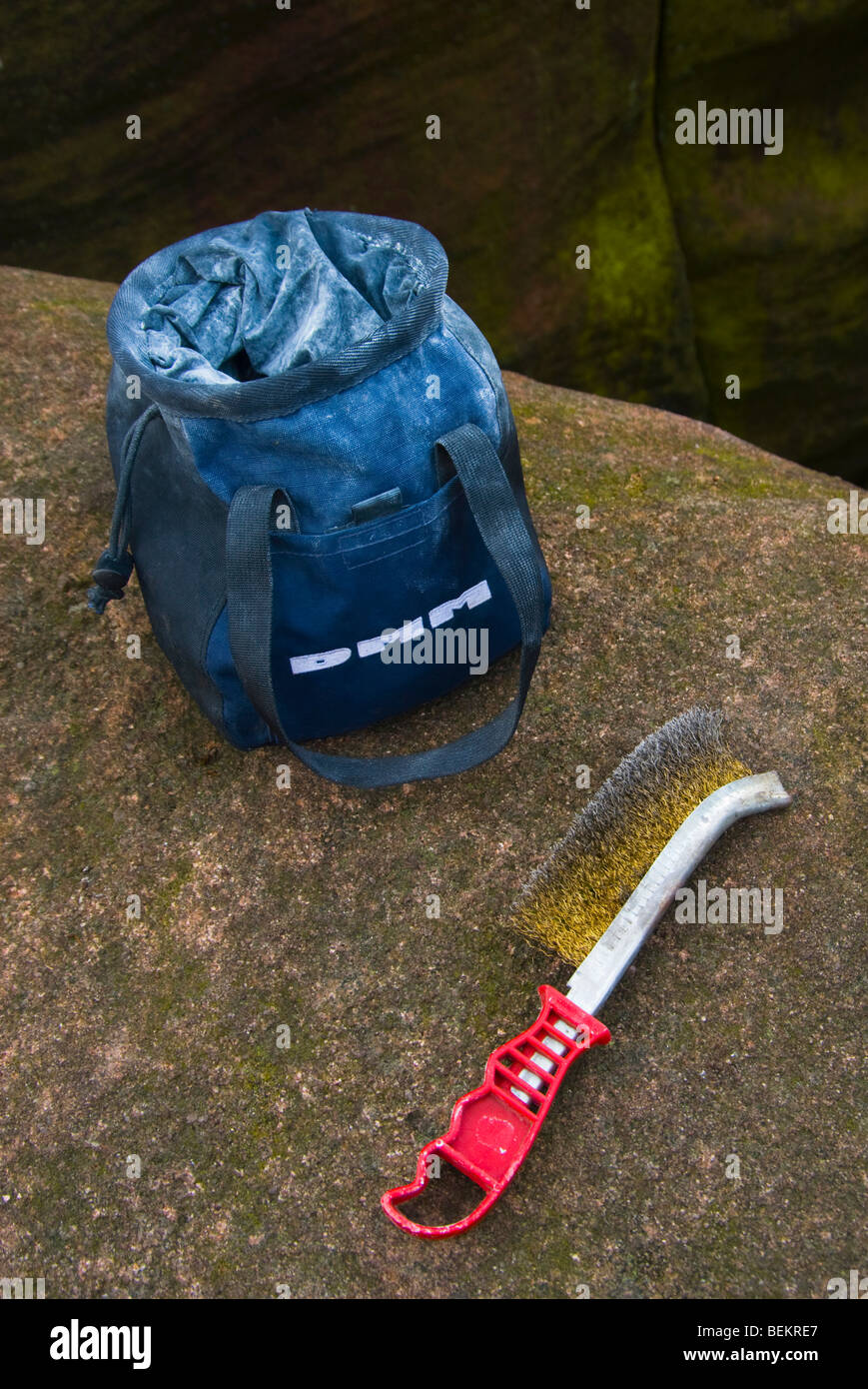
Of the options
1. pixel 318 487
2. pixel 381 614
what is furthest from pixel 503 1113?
pixel 318 487

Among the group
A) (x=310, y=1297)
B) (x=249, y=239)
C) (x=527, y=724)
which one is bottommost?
(x=310, y=1297)

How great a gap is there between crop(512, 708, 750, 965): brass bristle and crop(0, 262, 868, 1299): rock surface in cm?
7

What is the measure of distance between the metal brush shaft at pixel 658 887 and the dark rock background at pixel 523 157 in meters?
2.03

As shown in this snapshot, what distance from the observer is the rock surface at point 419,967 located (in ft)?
4.71

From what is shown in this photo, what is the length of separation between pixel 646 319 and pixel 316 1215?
2.82 m

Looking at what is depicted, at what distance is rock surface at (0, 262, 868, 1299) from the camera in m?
1.43

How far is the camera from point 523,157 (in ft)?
10.1

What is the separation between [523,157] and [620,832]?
7.11 ft

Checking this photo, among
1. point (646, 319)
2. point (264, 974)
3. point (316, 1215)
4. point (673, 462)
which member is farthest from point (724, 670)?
point (646, 319)

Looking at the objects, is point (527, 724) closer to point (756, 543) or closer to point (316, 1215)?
point (756, 543)

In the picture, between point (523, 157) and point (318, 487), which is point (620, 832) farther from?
point (523, 157)

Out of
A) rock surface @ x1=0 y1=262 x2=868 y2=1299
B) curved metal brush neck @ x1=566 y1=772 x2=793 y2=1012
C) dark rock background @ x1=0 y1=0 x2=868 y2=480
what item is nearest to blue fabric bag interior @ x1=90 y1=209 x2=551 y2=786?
rock surface @ x1=0 y1=262 x2=868 y2=1299

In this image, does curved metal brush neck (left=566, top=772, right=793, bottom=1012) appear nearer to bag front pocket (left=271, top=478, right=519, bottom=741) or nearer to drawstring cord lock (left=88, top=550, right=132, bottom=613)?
bag front pocket (left=271, top=478, right=519, bottom=741)

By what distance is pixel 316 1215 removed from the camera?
146 cm
